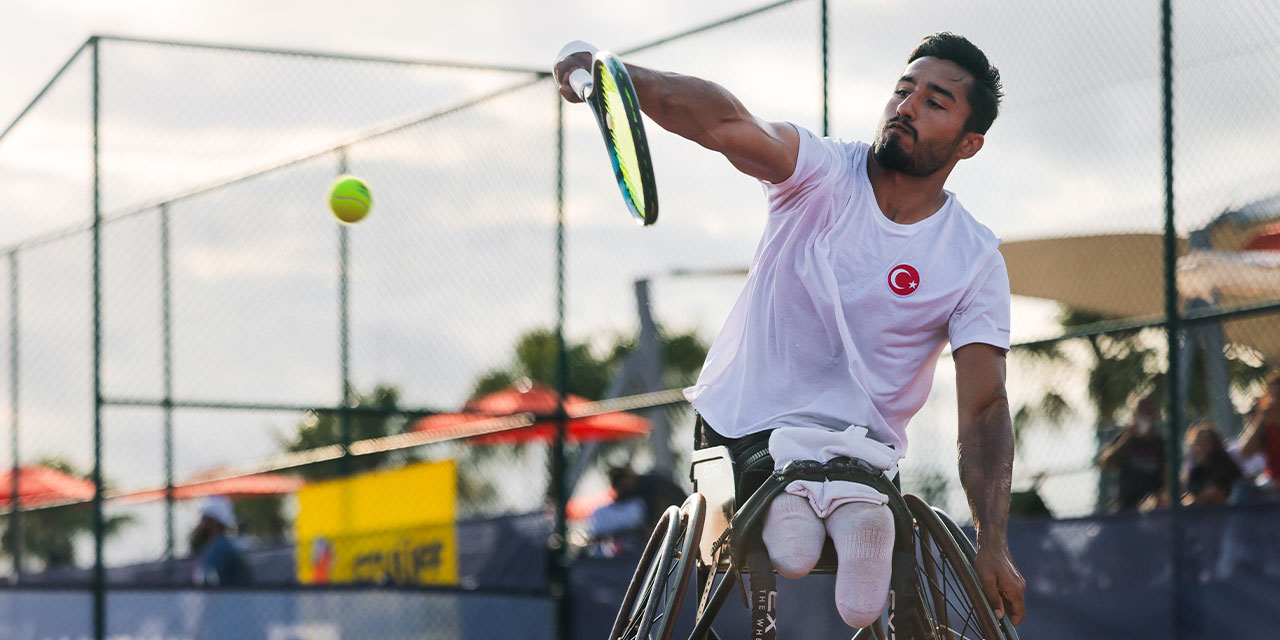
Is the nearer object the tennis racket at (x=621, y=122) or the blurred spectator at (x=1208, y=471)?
the tennis racket at (x=621, y=122)

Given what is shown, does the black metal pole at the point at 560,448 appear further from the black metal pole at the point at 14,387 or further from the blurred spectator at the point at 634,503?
the black metal pole at the point at 14,387

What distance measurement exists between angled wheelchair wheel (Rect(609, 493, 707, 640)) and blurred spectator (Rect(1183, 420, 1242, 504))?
3.31 m

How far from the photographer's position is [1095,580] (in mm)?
5984

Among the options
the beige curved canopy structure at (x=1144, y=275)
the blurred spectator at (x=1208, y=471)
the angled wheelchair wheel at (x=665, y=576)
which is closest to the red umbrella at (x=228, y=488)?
the beige curved canopy structure at (x=1144, y=275)

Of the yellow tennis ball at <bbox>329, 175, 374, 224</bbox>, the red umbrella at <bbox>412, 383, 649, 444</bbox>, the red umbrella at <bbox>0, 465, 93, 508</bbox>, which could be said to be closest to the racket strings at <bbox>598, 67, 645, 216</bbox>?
the red umbrella at <bbox>412, 383, 649, 444</bbox>

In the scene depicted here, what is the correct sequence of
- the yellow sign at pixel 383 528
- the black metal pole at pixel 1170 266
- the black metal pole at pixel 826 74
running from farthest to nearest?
the yellow sign at pixel 383 528, the black metal pole at pixel 826 74, the black metal pole at pixel 1170 266

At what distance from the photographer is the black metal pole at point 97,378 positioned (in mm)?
6980

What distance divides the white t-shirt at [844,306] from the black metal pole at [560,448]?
472cm

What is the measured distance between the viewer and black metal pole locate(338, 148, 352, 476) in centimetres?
895

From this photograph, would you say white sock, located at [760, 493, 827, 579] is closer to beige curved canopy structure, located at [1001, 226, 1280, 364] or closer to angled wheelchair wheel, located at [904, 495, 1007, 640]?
angled wheelchair wheel, located at [904, 495, 1007, 640]

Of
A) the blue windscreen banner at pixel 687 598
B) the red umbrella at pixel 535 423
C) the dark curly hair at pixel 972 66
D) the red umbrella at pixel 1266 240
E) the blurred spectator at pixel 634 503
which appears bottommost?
the blue windscreen banner at pixel 687 598

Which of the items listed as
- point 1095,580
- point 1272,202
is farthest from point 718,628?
point 1272,202

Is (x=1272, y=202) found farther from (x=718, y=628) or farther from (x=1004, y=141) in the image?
(x=718, y=628)

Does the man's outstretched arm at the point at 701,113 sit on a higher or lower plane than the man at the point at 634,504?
higher
